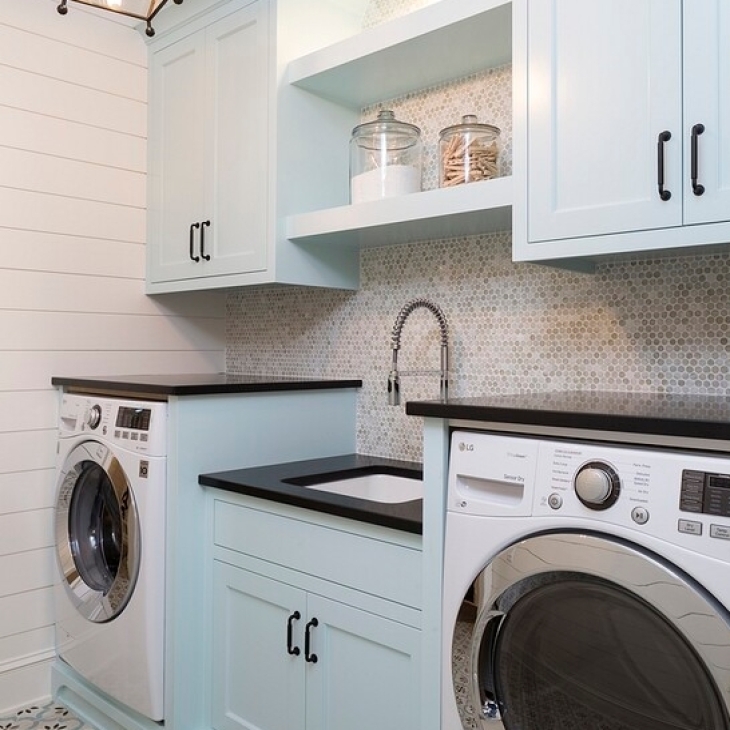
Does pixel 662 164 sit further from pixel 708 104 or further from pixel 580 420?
pixel 580 420

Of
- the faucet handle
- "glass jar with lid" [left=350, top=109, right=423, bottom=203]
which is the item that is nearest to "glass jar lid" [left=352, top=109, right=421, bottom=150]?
"glass jar with lid" [left=350, top=109, right=423, bottom=203]

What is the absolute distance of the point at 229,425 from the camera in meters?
2.22

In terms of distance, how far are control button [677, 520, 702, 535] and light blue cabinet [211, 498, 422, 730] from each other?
2.00 ft

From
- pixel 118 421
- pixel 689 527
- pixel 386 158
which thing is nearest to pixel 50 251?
pixel 118 421

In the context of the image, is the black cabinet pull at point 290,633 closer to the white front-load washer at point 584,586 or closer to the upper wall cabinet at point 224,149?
the white front-load washer at point 584,586

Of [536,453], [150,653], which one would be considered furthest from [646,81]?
[150,653]

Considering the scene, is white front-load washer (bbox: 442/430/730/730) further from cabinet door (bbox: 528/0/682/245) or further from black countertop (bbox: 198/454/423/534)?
cabinet door (bbox: 528/0/682/245)

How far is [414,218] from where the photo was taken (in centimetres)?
196

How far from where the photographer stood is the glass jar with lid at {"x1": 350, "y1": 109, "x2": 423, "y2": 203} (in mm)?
2168

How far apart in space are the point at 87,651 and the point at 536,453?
184 centimetres

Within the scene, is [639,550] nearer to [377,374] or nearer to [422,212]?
[422,212]

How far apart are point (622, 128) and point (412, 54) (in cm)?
82

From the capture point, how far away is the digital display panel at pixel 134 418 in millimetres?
2148

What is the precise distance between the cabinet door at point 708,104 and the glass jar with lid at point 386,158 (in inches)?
36.4
